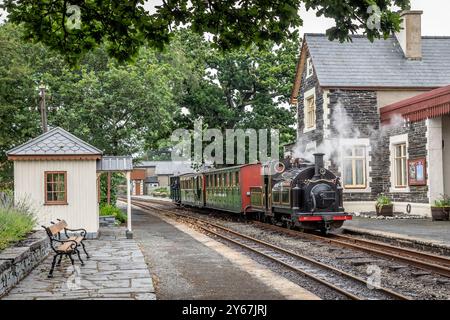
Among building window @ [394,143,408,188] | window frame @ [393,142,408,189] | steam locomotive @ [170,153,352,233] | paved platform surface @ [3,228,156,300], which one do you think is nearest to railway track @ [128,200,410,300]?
steam locomotive @ [170,153,352,233]

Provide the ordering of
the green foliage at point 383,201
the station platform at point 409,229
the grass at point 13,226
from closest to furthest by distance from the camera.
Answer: the grass at point 13,226 → the station platform at point 409,229 → the green foliage at point 383,201

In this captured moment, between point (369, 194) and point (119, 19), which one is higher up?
point (119, 19)

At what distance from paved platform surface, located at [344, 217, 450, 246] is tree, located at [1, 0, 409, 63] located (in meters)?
7.16

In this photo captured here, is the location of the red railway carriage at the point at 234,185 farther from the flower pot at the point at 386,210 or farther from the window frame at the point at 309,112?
the window frame at the point at 309,112

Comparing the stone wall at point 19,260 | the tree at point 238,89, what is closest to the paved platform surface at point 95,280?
the stone wall at point 19,260

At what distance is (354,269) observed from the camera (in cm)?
1132

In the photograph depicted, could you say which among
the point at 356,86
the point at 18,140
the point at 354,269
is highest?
the point at 356,86

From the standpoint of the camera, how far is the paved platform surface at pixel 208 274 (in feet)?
28.2

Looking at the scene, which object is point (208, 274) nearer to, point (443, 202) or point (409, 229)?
point (409, 229)

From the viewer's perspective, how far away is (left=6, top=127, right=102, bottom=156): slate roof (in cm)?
1628

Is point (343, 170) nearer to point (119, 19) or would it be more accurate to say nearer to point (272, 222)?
point (272, 222)

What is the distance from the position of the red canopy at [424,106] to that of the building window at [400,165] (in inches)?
54.2
